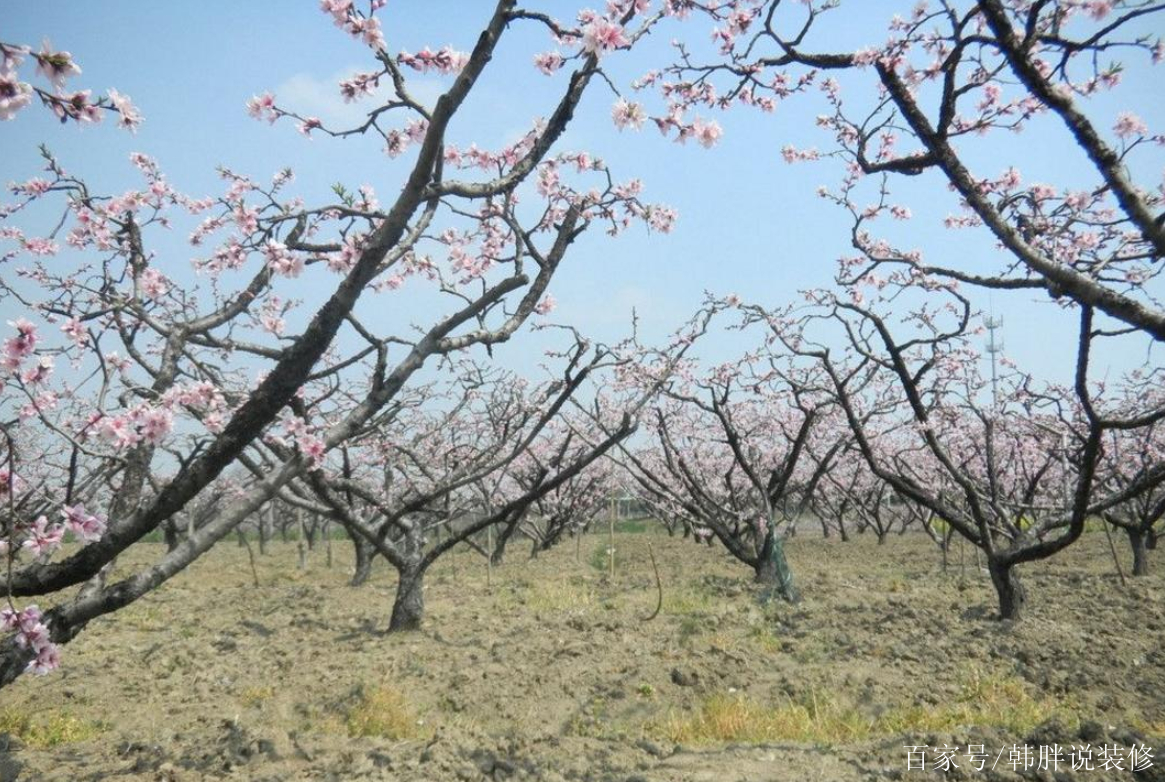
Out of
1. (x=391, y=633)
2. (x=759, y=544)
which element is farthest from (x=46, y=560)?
(x=759, y=544)

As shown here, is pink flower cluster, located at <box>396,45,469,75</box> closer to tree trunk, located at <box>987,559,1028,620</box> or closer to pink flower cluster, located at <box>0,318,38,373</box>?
pink flower cluster, located at <box>0,318,38,373</box>

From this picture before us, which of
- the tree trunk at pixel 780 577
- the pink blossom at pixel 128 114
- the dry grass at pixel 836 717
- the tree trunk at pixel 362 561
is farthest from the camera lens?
the tree trunk at pixel 362 561

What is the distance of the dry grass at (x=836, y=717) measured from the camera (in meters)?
Result: 5.36

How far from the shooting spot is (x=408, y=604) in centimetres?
902

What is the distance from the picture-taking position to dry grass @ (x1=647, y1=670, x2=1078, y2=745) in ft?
17.6

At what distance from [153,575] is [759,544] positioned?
35.3ft

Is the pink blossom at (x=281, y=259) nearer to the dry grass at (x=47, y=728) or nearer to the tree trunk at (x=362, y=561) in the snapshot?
the dry grass at (x=47, y=728)

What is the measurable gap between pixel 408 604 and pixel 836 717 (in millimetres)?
5277

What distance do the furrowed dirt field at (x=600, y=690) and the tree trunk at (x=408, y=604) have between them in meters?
0.35

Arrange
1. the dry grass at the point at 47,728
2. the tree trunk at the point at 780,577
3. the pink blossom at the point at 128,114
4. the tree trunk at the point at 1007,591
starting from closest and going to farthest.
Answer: the pink blossom at the point at 128,114
the dry grass at the point at 47,728
the tree trunk at the point at 1007,591
the tree trunk at the point at 780,577

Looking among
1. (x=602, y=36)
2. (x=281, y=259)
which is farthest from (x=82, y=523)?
(x=602, y=36)

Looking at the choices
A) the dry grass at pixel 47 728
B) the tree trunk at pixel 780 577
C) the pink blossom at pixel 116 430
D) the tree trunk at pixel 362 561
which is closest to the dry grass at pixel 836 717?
the pink blossom at pixel 116 430

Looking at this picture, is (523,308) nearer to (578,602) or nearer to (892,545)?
(578,602)

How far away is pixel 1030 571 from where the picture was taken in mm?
14492
